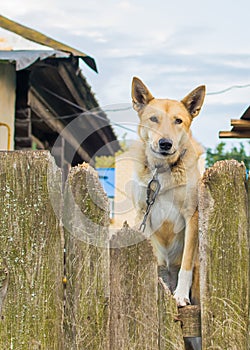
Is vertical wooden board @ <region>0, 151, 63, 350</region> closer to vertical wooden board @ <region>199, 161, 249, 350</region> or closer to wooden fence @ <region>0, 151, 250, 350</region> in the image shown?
wooden fence @ <region>0, 151, 250, 350</region>

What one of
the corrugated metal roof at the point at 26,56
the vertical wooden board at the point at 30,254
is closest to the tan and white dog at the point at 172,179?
the vertical wooden board at the point at 30,254

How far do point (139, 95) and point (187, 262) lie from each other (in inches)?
45.8

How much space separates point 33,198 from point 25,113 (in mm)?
5490

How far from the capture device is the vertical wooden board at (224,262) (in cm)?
205

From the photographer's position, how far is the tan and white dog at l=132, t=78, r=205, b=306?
280cm

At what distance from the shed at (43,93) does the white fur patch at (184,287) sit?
8.46 ft

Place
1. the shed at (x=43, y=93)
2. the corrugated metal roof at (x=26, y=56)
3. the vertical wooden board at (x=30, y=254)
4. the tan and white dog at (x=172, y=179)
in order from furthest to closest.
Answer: the shed at (x=43, y=93) < the corrugated metal roof at (x=26, y=56) < the tan and white dog at (x=172, y=179) < the vertical wooden board at (x=30, y=254)

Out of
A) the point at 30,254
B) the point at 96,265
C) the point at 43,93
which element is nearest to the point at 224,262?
the point at 96,265

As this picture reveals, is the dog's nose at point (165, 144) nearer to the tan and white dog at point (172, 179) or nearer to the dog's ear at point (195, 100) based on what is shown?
the tan and white dog at point (172, 179)

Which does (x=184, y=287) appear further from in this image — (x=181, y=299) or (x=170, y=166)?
(x=170, y=166)

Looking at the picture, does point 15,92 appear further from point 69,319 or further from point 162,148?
point 69,319

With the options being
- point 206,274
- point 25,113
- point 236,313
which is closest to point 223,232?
point 206,274

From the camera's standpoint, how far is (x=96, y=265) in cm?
205

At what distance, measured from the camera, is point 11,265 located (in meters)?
2.05
